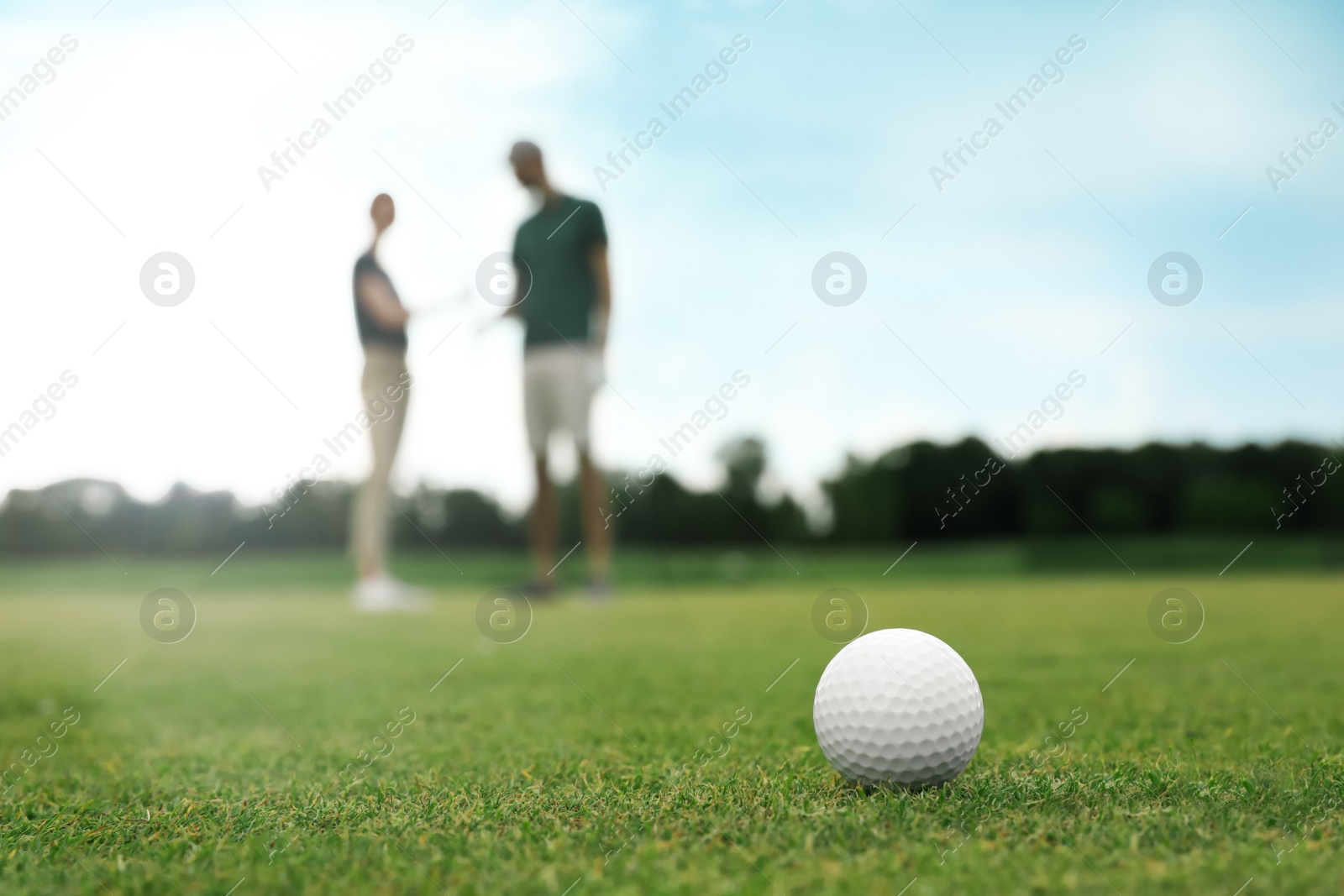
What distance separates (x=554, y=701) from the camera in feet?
15.9

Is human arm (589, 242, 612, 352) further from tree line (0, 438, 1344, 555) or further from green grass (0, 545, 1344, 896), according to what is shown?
tree line (0, 438, 1344, 555)

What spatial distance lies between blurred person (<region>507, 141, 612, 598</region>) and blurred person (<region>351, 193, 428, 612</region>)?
0.78 metres

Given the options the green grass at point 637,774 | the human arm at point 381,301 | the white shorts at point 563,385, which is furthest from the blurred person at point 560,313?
the green grass at point 637,774

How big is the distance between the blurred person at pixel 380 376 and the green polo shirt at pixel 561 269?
0.85 m

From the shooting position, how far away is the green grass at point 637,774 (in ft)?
6.53

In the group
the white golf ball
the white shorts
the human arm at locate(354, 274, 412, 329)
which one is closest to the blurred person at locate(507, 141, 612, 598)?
the white shorts

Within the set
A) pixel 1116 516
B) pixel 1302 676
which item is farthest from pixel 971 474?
pixel 1302 676

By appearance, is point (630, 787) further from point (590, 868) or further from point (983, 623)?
point (983, 623)

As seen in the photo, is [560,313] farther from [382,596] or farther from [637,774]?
[637,774]

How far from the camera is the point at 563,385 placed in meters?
5.64

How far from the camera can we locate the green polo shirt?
5684 mm

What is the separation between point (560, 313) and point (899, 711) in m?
3.63

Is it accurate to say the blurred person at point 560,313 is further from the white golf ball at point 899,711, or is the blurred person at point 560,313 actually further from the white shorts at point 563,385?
the white golf ball at point 899,711

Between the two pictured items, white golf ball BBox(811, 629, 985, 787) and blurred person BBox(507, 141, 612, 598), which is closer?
white golf ball BBox(811, 629, 985, 787)
